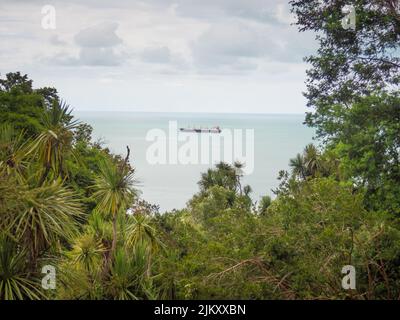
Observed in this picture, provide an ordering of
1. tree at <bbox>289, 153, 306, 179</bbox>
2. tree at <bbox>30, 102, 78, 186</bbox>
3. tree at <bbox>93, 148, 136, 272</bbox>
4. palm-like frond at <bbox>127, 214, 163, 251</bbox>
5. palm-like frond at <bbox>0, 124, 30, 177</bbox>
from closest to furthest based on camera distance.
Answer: palm-like frond at <bbox>0, 124, 30, 177</bbox> → tree at <bbox>30, 102, 78, 186</bbox> → tree at <bbox>93, 148, 136, 272</bbox> → palm-like frond at <bbox>127, 214, 163, 251</bbox> → tree at <bbox>289, 153, 306, 179</bbox>

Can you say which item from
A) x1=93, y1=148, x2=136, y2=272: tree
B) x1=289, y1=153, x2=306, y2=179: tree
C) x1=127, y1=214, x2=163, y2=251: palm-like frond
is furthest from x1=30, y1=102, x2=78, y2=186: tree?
x1=289, y1=153, x2=306, y2=179: tree

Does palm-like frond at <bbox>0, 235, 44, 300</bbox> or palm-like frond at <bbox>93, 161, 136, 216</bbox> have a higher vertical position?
palm-like frond at <bbox>93, 161, 136, 216</bbox>

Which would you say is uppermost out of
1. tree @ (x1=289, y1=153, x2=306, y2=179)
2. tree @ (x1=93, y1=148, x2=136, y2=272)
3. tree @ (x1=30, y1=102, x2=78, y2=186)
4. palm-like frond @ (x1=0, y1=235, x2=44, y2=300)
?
tree @ (x1=289, y1=153, x2=306, y2=179)

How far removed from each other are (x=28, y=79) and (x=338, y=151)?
1523cm

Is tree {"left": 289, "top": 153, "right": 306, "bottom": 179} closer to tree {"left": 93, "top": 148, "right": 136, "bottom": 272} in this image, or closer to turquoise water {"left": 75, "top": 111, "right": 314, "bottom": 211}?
turquoise water {"left": 75, "top": 111, "right": 314, "bottom": 211}

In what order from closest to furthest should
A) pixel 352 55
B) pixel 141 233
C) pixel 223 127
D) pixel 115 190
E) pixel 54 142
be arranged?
pixel 54 142 < pixel 115 190 < pixel 141 233 < pixel 352 55 < pixel 223 127

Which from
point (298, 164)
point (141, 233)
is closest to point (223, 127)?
point (298, 164)

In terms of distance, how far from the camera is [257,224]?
900 cm

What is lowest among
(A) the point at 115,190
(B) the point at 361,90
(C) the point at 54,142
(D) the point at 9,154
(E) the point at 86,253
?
(E) the point at 86,253

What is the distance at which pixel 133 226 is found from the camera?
32.0 feet

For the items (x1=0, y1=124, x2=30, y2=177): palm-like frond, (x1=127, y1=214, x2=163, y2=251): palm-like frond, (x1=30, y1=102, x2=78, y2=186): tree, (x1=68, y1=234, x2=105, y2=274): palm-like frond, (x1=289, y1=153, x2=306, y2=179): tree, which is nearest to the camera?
(x1=0, y1=124, x2=30, y2=177): palm-like frond

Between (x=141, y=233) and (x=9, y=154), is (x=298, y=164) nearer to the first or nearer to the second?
(x=141, y=233)

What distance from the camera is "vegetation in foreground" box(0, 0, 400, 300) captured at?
22.8 ft
